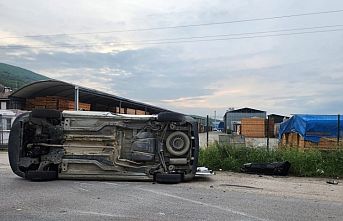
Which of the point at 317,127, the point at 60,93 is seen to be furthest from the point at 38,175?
the point at 60,93

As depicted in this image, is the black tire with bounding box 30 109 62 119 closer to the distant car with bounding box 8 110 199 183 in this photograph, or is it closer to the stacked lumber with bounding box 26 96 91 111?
the distant car with bounding box 8 110 199 183

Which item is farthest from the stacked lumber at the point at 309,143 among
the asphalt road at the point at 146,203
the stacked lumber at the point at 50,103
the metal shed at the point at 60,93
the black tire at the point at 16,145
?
the stacked lumber at the point at 50,103

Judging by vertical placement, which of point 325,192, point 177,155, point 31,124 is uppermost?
point 31,124

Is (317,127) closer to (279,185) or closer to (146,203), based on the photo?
(279,185)

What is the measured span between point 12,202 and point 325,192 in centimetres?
730

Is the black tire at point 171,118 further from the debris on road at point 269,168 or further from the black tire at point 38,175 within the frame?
the debris on road at point 269,168

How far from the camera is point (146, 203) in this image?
27.8 ft

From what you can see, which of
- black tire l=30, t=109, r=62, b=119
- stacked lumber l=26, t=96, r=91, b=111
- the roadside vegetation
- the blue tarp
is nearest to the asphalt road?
black tire l=30, t=109, r=62, b=119

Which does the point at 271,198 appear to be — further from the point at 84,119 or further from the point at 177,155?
the point at 84,119

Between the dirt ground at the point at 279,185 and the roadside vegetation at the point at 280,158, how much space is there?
0.72 m

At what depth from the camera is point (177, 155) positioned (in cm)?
1196

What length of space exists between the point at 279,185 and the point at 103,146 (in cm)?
490

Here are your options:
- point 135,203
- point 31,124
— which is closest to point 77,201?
point 135,203

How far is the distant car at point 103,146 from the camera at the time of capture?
458 inches
